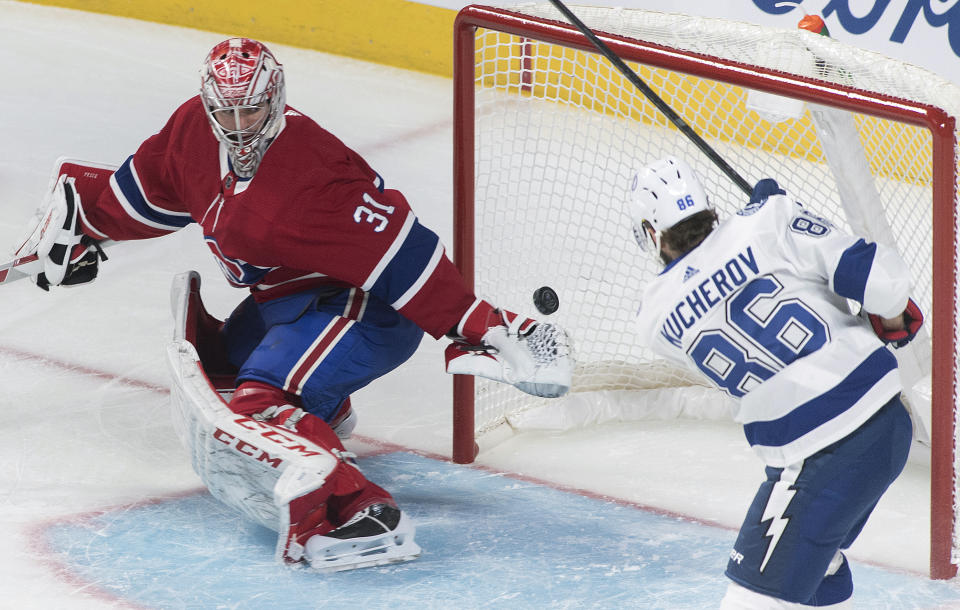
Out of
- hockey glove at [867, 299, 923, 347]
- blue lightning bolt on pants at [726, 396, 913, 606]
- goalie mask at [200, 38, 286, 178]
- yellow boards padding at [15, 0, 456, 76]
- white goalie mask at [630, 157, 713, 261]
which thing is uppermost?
yellow boards padding at [15, 0, 456, 76]

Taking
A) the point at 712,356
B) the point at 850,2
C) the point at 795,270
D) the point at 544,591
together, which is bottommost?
the point at 544,591

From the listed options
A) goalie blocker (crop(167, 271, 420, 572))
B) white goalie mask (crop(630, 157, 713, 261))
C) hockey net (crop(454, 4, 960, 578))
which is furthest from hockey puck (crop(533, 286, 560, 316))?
white goalie mask (crop(630, 157, 713, 261))

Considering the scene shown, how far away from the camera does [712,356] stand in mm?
2213

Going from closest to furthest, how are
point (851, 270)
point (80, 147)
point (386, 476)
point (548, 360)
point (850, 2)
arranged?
point (851, 270) < point (548, 360) < point (386, 476) < point (850, 2) < point (80, 147)

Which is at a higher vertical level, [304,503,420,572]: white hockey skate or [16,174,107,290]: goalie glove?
[16,174,107,290]: goalie glove

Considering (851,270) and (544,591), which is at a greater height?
(851,270)

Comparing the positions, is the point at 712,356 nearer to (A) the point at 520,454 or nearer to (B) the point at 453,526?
(B) the point at 453,526

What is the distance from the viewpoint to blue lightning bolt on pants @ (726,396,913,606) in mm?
2174

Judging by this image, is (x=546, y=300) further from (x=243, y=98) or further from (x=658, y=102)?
(x=243, y=98)

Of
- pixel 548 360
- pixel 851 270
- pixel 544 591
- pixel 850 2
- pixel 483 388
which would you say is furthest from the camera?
pixel 850 2

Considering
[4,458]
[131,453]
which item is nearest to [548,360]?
[131,453]

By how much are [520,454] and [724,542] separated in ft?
2.02

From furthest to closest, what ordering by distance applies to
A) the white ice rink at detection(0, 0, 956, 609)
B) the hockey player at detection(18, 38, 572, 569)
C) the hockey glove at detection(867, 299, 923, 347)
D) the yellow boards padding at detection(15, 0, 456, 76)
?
1. the yellow boards padding at detection(15, 0, 456, 76)
2. the white ice rink at detection(0, 0, 956, 609)
3. the hockey player at detection(18, 38, 572, 569)
4. the hockey glove at detection(867, 299, 923, 347)

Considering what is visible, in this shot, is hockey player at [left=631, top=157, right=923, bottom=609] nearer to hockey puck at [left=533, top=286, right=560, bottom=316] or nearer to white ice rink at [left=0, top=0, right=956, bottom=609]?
white ice rink at [left=0, top=0, right=956, bottom=609]
